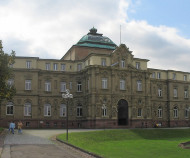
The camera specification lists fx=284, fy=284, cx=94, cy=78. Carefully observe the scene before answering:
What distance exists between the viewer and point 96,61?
54312 millimetres

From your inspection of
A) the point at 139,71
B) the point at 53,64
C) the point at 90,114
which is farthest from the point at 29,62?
the point at 139,71

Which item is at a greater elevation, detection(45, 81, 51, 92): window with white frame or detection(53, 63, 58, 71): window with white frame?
detection(53, 63, 58, 71): window with white frame

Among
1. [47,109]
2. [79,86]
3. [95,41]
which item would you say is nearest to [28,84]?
[47,109]

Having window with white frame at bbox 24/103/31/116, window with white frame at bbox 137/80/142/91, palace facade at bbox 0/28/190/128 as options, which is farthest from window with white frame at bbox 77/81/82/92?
window with white frame at bbox 137/80/142/91

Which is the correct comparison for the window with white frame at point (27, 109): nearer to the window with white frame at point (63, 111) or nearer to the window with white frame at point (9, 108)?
the window with white frame at point (9, 108)

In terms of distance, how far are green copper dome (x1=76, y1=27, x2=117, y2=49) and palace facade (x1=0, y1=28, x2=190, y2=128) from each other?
173 inches

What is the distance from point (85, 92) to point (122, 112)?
8244 millimetres

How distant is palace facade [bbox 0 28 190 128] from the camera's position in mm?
53312

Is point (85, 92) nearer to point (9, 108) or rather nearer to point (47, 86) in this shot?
point (47, 86)

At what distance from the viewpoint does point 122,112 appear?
182ft

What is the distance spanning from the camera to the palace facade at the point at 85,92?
53.3 m

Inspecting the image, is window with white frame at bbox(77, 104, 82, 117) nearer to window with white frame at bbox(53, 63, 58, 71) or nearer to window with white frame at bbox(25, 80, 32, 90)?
window with white frame at bbox(53, 63, 58, 71)

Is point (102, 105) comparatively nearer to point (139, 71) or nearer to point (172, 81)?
point (139, 71)

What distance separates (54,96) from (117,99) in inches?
503
